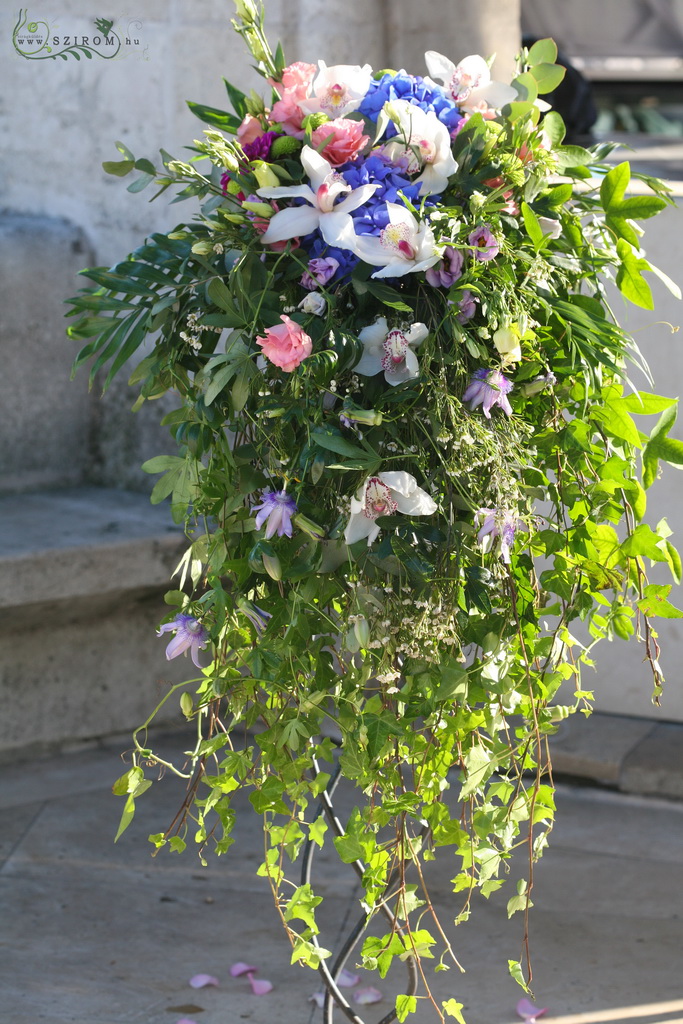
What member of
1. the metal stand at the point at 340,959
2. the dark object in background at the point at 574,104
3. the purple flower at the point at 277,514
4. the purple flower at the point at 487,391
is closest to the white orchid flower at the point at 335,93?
the purple flower at the point at 487,391

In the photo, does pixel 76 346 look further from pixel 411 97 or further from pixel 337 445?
pixel 337 445

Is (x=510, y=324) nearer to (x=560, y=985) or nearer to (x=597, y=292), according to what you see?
(x=597, y=292)

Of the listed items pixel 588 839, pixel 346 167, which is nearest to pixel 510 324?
pixel 346 167

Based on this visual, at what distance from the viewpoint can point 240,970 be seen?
1.98 metres

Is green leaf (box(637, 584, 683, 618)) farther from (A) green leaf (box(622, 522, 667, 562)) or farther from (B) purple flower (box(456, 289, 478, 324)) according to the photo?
(B) purple flower (box(456, 289, 478, 324))

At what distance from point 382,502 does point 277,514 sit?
0.12 meters

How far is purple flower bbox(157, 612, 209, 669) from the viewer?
1337mm

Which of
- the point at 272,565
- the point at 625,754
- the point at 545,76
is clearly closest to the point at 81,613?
the point at 625,754

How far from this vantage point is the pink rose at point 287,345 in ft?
3.83

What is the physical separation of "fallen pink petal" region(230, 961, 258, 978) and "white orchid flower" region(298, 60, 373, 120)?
149 centimetres

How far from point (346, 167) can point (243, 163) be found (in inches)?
5.2

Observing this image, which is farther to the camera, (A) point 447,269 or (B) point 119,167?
(B) point 119,167

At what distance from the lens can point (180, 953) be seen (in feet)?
6.75

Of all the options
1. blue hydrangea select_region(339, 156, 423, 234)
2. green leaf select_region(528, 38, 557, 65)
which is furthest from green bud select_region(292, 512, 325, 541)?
green leaf select_region(528, 38, 557, 65)
